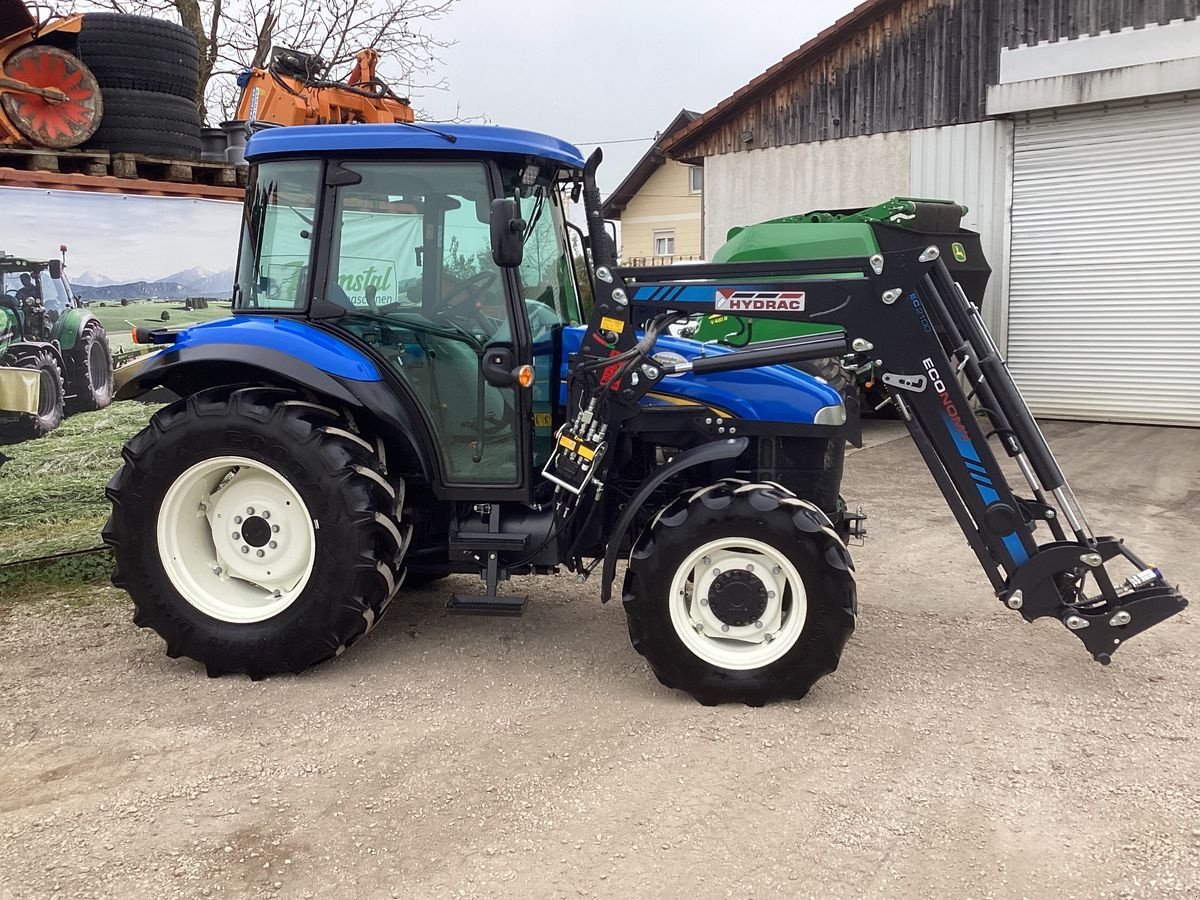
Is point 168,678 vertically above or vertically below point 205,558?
below

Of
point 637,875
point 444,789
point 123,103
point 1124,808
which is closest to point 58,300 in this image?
point 123,103

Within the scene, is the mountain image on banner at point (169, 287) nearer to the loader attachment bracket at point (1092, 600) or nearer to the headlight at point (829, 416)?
the headlight at point (829, 416)

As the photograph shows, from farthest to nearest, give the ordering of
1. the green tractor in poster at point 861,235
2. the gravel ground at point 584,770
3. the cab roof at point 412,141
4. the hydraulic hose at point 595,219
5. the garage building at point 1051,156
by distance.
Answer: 1. the garage building at point 1051,156
2. the green tractor in poster at point 861,235
3. the hydraulic hose at point 595,219
4. the cab roof at point 412,141
5. the gravel ground at point 584,770

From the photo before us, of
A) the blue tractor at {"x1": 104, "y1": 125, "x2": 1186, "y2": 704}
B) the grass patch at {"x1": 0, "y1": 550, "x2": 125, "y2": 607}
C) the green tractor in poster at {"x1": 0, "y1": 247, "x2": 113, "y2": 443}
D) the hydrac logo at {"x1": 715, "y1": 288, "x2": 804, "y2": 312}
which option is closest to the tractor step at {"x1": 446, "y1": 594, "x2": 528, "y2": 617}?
the blue tractor at {"x1": 104, "y1": 125, "x2": 1186, "y2": 704}

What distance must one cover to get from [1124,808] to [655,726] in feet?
5.02

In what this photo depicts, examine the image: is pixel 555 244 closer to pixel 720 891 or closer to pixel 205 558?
pixel 205 558

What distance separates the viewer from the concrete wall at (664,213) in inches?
1348

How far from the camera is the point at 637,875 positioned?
9.08 ft

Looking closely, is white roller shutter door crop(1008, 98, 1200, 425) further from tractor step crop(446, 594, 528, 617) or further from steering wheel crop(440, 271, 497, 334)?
tractor step crop(446, 594, 528, 617)

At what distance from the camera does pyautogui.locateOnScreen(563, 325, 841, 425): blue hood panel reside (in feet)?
13.6

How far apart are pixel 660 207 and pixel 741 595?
3255 cm

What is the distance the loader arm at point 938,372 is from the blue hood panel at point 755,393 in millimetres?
166

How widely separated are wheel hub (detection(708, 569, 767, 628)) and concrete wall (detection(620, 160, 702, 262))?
30.3 metres

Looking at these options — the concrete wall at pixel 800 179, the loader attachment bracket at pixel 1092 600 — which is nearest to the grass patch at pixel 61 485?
the loader attachment bracket at pixel 1092 600
